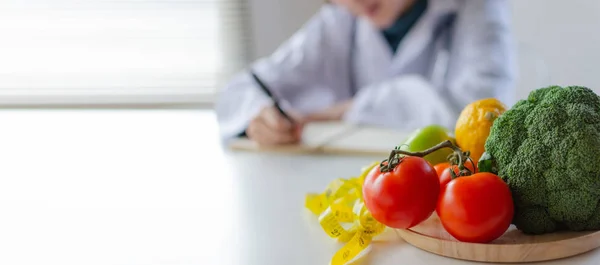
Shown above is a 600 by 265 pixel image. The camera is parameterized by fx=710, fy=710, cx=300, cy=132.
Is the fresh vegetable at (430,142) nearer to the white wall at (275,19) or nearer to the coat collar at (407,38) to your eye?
the coat collar at (407,38)

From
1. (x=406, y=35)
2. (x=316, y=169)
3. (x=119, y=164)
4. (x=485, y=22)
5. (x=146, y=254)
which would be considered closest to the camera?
(x=146, y=254)

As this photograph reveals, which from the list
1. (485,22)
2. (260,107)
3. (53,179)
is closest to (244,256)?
(53,179)

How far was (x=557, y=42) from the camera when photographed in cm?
145

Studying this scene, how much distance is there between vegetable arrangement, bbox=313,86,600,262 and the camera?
2.56 ft

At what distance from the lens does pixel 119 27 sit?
315cm

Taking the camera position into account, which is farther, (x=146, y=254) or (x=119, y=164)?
(x=119, y=164)

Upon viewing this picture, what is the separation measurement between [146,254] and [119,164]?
60cm

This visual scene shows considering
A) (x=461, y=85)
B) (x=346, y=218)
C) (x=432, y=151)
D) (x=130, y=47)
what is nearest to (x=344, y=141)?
(x=461, y=85)

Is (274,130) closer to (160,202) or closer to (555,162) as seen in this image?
(160,202)

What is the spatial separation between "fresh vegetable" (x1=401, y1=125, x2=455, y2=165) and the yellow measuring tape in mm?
87

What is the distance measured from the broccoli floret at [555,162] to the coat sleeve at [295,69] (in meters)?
1.01

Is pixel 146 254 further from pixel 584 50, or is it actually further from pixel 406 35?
pixel 406 35

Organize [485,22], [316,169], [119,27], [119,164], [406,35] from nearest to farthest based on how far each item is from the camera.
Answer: [316,169]
[119,164]
[485,22]
[406,35]
[119,27]

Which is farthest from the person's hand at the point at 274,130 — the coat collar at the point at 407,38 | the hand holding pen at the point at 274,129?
the coat collar at the point at 407,38
